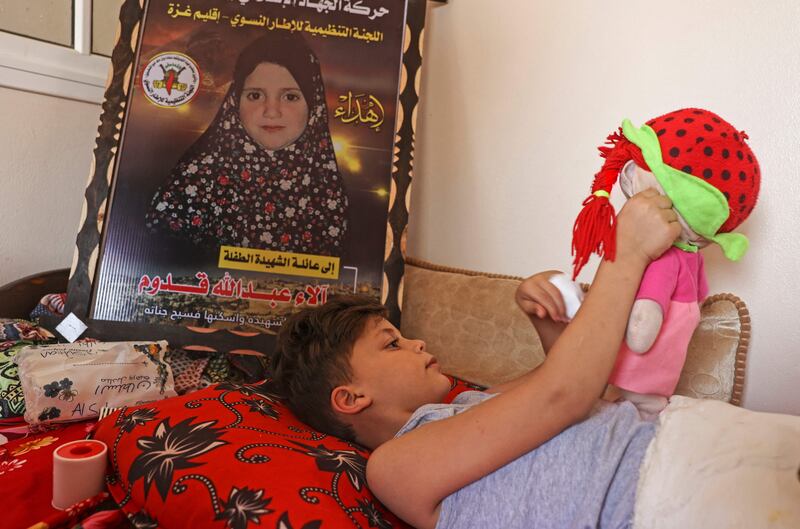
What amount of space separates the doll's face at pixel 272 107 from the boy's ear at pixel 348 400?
894 mm

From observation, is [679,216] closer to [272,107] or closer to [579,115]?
[579,115]

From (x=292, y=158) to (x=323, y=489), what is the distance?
107 cm

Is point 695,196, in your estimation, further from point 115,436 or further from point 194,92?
point 194,92

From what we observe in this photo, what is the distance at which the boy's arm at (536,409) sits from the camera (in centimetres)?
85

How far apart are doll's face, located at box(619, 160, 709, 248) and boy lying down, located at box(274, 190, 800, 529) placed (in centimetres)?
4

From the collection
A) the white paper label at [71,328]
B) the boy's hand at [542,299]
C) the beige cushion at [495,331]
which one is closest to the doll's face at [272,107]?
the beige cushion at [495,331]

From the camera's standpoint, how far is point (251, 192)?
1.71 meters

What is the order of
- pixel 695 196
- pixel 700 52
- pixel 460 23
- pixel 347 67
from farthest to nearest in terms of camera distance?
1. pixel 460 23
2. pixel 347 67
3. pixel 700 52
4. pixel 695 196

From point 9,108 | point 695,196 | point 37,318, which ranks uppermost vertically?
point 9,108

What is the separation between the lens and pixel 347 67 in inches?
71.0

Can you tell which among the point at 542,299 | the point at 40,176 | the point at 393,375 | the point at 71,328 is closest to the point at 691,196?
the point at 542,299

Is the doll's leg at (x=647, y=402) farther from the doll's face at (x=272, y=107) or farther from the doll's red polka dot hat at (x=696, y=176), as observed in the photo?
the doll's face at (x=272, y=107)

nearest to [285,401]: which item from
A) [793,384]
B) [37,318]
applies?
[37,318]

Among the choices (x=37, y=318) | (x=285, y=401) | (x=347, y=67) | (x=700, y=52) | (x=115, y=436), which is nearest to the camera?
(x=115, y=436)
